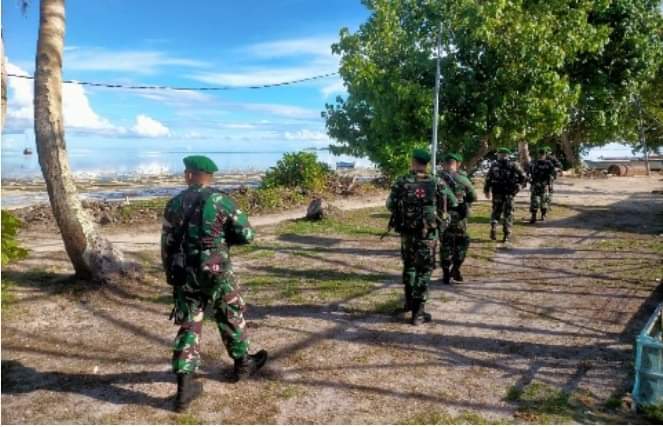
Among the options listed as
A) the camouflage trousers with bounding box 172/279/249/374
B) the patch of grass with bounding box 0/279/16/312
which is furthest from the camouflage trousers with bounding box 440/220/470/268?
the patch of grass with bounding box 0/279/16/312

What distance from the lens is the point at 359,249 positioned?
1123 cm

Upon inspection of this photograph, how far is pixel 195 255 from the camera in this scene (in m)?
4.46

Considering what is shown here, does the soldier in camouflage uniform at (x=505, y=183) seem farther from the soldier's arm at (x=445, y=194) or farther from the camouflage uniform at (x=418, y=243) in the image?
the camouflage uniform at (x=418, y=243)

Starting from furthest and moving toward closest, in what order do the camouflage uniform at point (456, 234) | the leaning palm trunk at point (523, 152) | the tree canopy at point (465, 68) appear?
the leaning palm trunk at point (523, 152) → the tree canopy at point (465, 68) → the camouflage uniform at point (456, 234)

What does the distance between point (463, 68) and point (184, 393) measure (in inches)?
496

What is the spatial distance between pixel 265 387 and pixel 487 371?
6.92 feet

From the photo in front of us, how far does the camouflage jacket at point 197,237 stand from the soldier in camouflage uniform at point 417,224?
248cm

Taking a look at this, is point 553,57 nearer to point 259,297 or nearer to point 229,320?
point 259,297

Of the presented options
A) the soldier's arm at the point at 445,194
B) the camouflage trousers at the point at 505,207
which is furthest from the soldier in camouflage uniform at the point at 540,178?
the soldier's arm at the point at 445,194

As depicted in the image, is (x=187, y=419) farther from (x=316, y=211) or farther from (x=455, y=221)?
(x=316, y=211)

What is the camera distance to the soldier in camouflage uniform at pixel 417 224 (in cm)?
631

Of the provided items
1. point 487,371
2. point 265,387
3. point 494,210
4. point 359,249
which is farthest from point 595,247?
point 265,387

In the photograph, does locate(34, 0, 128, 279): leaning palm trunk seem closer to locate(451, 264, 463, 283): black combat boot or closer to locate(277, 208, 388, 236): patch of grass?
locate(451, 264, 463, 283): black combat boot

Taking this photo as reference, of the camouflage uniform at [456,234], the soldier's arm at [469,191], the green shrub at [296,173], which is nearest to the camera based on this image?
the soldier's arm at [469,191]
